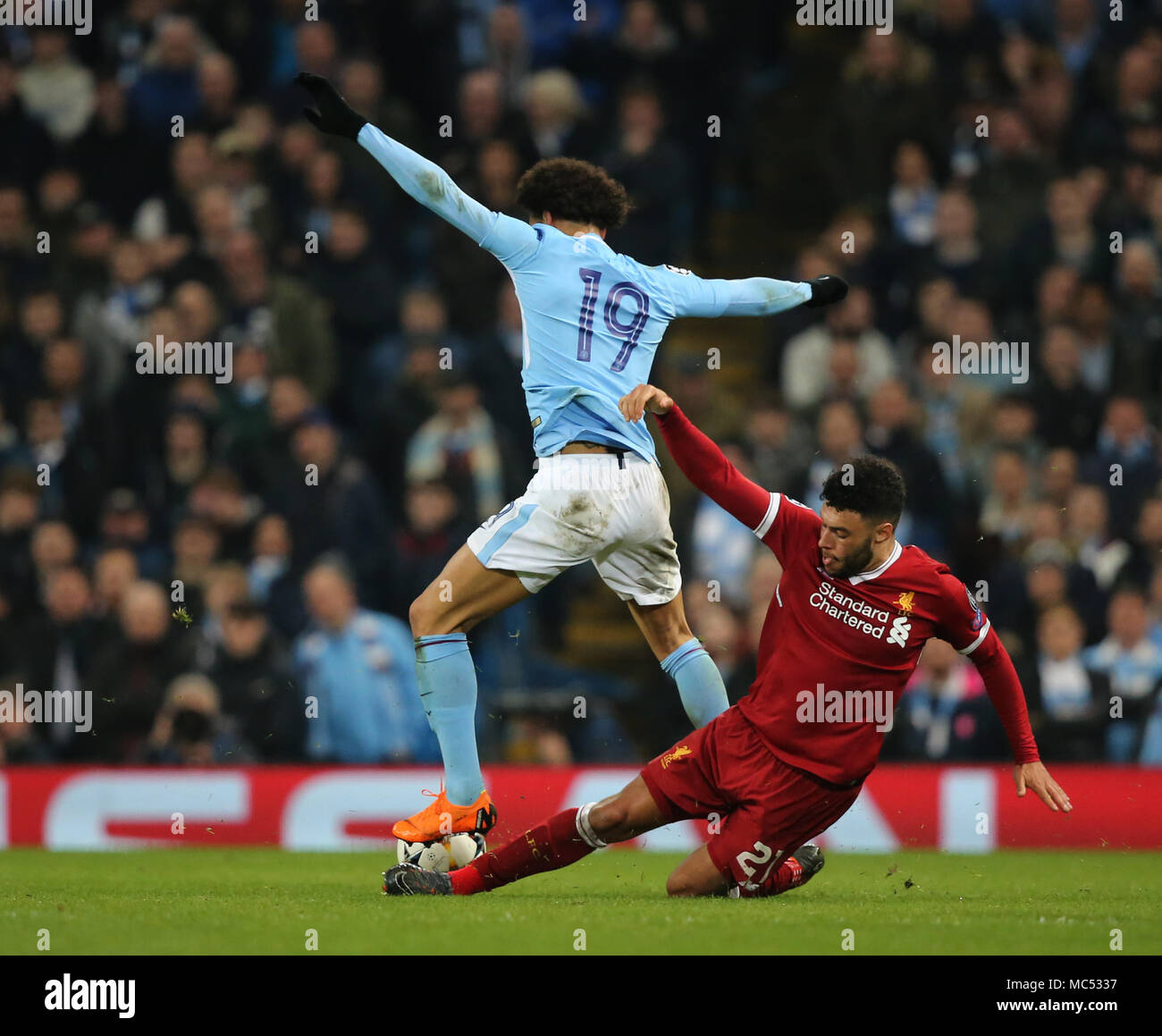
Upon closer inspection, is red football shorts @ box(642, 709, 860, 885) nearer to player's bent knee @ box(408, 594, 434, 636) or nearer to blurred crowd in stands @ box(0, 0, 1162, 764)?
player's bent knee @ box(408, 594, 434, 636)

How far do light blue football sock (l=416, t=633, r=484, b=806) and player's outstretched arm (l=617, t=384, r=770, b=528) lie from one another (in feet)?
3.76

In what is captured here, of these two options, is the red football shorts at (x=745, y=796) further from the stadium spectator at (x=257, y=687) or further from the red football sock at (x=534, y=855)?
the stadium spectator at (x=257, y=687)

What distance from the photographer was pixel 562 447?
6.82 metres

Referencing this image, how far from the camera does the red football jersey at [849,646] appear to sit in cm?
631

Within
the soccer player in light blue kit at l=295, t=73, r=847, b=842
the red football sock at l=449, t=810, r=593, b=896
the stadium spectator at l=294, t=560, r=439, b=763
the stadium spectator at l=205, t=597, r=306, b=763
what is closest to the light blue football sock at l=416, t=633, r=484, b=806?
the soccer player in light blue kit at l=295, t=73, r=847, b=842

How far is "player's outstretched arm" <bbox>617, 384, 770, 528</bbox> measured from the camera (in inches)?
239

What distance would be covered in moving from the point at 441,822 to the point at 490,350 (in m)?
5.53

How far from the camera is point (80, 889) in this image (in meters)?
6.91

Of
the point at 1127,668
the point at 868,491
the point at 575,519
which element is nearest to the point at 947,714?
the point at 1127,668

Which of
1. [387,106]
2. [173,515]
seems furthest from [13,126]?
[173,515]

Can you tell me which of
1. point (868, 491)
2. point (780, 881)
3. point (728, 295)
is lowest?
point (780, 881)

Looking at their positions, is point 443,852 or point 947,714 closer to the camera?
point 443,852

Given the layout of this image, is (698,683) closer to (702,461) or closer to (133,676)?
(702,461)

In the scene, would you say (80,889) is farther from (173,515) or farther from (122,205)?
(122,205)
